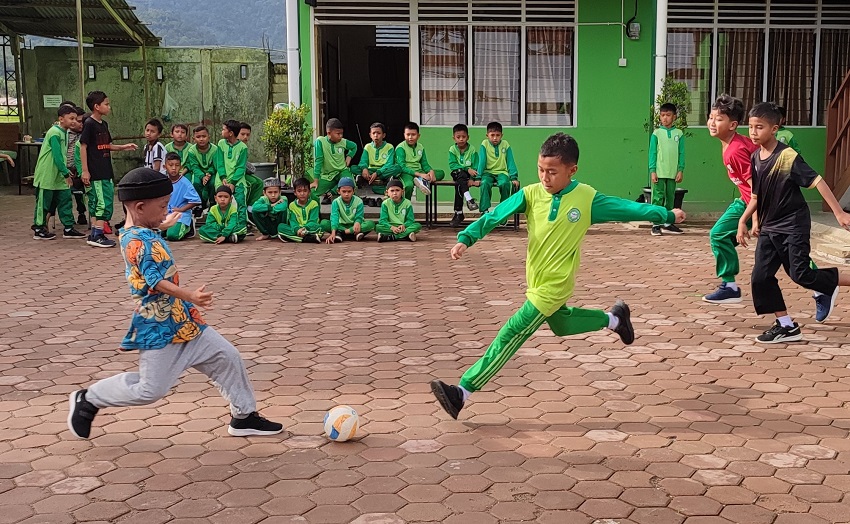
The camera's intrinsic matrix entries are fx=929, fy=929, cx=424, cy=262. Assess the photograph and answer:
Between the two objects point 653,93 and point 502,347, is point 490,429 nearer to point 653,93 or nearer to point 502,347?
point 502,347

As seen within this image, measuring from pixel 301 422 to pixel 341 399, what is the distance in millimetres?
450

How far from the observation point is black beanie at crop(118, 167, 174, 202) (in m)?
4.29

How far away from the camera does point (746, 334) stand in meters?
6.83

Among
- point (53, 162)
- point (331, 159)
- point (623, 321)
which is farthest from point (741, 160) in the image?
point (53, 162)

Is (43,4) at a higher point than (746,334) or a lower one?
higher

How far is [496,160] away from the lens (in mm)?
12914

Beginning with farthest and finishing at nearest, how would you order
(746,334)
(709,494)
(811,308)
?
(811,308) → (746,334) → (709,494)

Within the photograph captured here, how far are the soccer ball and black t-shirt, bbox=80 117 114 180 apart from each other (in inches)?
319

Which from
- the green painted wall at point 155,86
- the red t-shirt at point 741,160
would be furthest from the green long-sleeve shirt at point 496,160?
the green painted wall at point 155,86

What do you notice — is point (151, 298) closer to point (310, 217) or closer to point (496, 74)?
point (310, 217)

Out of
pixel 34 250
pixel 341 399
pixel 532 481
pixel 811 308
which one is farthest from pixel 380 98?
pixel 532 481

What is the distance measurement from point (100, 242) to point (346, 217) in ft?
9.98

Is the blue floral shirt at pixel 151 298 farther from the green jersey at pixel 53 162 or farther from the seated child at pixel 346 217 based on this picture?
the green jersey at pixel 53 162

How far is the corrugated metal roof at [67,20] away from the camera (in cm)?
1731
